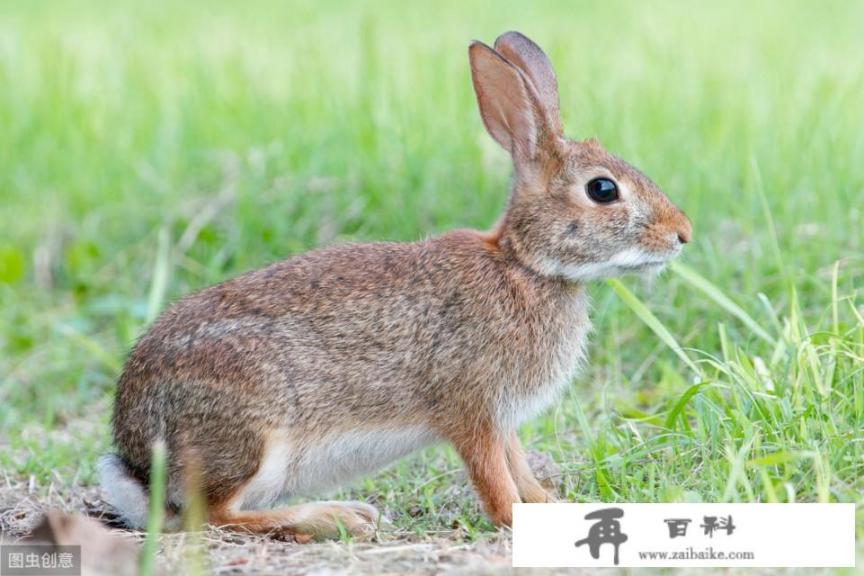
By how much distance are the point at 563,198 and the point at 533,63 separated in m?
0.61

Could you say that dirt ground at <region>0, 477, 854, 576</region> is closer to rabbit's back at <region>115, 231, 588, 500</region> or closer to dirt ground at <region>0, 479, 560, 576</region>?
dirt ground at <region>0, 479, 560, 576</region>

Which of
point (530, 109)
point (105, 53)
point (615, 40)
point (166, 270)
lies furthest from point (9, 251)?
point (615, 40)

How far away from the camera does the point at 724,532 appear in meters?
3.74

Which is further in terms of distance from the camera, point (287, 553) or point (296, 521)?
point (296, 521)

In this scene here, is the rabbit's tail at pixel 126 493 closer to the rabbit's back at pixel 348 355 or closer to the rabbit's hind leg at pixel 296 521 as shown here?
the rabbit's back at pixel 348 355

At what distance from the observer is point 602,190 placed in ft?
15.0

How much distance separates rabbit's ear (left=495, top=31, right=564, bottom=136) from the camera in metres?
4.90

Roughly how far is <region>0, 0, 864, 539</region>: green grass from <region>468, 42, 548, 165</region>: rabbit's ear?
673 millimetres

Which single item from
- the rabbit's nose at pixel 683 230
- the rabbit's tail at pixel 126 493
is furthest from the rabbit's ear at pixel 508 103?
the rabbit's tail at pixel 126 493

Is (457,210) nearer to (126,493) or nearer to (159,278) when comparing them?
(159,278)

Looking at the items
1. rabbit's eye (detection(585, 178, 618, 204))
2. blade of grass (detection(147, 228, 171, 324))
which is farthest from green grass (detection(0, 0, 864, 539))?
rabbit's eye (detection(585, 178, 618, 204))

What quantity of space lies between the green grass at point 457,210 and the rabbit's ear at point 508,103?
2.21 feet

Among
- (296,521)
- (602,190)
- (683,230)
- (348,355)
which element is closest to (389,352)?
(348,355)

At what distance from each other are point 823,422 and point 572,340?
88 centimetres
